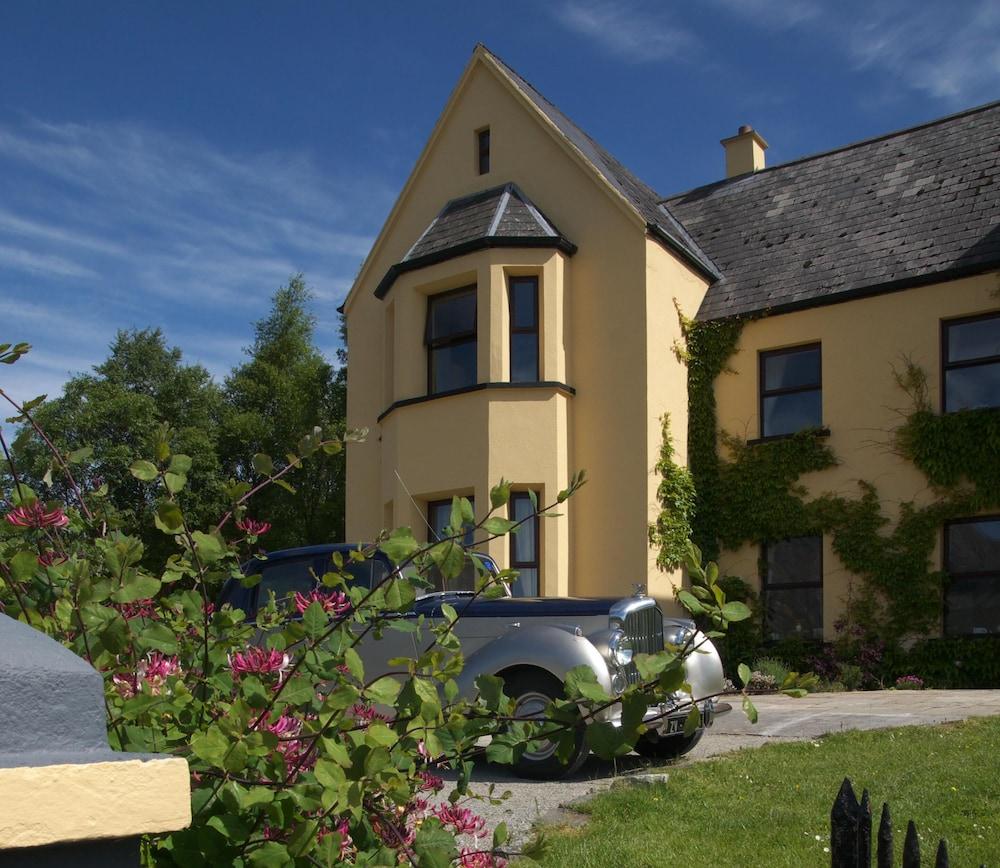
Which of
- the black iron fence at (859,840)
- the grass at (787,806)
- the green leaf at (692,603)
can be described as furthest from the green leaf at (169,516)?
the grass at (787,806)

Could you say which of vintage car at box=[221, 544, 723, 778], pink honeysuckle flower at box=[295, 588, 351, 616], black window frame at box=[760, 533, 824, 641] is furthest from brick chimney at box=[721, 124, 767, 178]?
pink honeysuckle flower at box=[295, 588, 351, 616]

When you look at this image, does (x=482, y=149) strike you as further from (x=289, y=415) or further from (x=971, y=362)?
(x=289, y=415)

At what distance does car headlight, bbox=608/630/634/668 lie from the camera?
283 inches

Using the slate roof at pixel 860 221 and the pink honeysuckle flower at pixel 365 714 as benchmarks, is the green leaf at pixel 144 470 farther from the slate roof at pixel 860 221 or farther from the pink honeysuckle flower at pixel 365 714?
the slate roof at pixel 860 221

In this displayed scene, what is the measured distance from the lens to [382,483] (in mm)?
15688

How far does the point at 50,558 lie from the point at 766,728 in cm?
739

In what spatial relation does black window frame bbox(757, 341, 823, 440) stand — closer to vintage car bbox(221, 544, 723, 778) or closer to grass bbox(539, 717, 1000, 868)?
vintage car bbox(221, 544, 723, 778)

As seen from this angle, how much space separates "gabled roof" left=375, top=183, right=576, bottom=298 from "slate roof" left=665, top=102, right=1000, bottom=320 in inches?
105

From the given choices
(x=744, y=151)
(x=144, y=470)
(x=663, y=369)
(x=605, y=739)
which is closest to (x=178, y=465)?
(x=144, y=470)

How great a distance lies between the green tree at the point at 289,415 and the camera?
86.7 feet

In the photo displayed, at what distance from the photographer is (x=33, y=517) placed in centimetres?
234

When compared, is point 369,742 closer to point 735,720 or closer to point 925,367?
point 735,720

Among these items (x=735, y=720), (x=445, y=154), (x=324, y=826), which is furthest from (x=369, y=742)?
(x=445, y=154)

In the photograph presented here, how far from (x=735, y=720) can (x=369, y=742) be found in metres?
8.39
